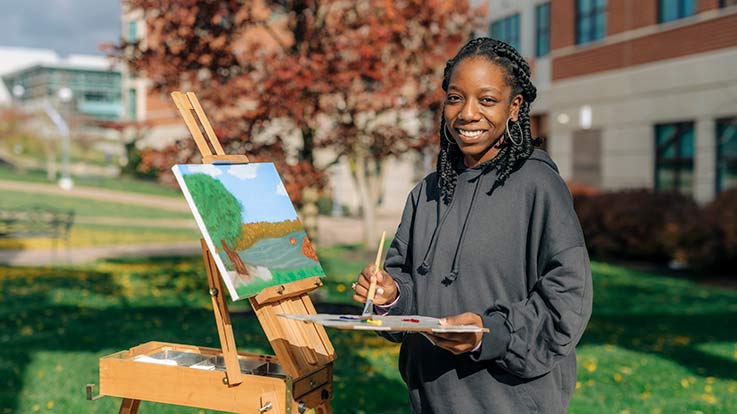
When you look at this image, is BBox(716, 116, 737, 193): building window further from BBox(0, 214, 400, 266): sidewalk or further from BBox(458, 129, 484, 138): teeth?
BBox(458, 129, 484, 138): teeth

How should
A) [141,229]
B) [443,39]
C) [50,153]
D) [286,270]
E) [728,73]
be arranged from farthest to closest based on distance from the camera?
[50,153] → [141,229] → [728,73] → [443,39] → [286,270]

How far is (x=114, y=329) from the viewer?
9188 mm

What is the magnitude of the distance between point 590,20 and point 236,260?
21.1 m

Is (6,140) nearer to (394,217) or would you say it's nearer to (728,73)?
(394,217)

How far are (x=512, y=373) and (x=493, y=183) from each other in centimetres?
61

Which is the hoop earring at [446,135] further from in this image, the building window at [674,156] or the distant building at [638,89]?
the building window at [674,156]

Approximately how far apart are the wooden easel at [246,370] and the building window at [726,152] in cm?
1601

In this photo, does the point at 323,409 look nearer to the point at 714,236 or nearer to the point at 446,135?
the point at 446,135

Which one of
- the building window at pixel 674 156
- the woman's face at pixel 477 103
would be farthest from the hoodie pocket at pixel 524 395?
the building window at pixel 674 156

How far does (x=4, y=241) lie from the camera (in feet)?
67.1

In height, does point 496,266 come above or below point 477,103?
below

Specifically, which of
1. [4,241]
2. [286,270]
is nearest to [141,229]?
[4,241]

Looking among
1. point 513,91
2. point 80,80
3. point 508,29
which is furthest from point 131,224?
Answer: point 80,80

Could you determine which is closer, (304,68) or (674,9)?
(304,68)
